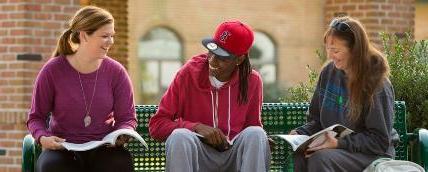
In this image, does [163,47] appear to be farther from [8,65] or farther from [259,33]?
[8,65]

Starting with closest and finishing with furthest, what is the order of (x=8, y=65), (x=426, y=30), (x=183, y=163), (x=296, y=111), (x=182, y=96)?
(x=183, y=163) → (x=182, y=96) → (x=296, y=111) → (x=8, y=65) → (x=426, y=30)

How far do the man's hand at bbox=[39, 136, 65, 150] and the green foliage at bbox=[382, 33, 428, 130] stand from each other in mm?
3012

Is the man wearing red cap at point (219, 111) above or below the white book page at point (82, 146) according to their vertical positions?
above

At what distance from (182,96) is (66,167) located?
75 centimetres

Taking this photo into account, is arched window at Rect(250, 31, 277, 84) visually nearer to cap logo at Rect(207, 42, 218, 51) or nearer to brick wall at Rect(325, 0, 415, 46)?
brick wall at Rect(325, 0, 415, 46)

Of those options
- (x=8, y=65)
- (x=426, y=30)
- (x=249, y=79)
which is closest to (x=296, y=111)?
(x=249, y=79)

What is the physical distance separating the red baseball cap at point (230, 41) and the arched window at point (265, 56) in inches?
1055

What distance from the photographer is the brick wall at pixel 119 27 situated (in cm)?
1116

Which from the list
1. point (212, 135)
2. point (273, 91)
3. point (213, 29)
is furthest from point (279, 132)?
point (213, 29)

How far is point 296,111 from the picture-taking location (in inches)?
254

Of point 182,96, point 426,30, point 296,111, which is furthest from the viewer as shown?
point 426,30

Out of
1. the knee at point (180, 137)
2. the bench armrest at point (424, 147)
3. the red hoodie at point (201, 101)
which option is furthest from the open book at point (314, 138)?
the bench armrest at point (424, 147)

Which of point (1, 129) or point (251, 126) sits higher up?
point (251, 126)

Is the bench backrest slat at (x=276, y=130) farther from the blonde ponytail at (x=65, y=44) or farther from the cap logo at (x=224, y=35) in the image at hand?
the cap logo at (x=224, y=35)
